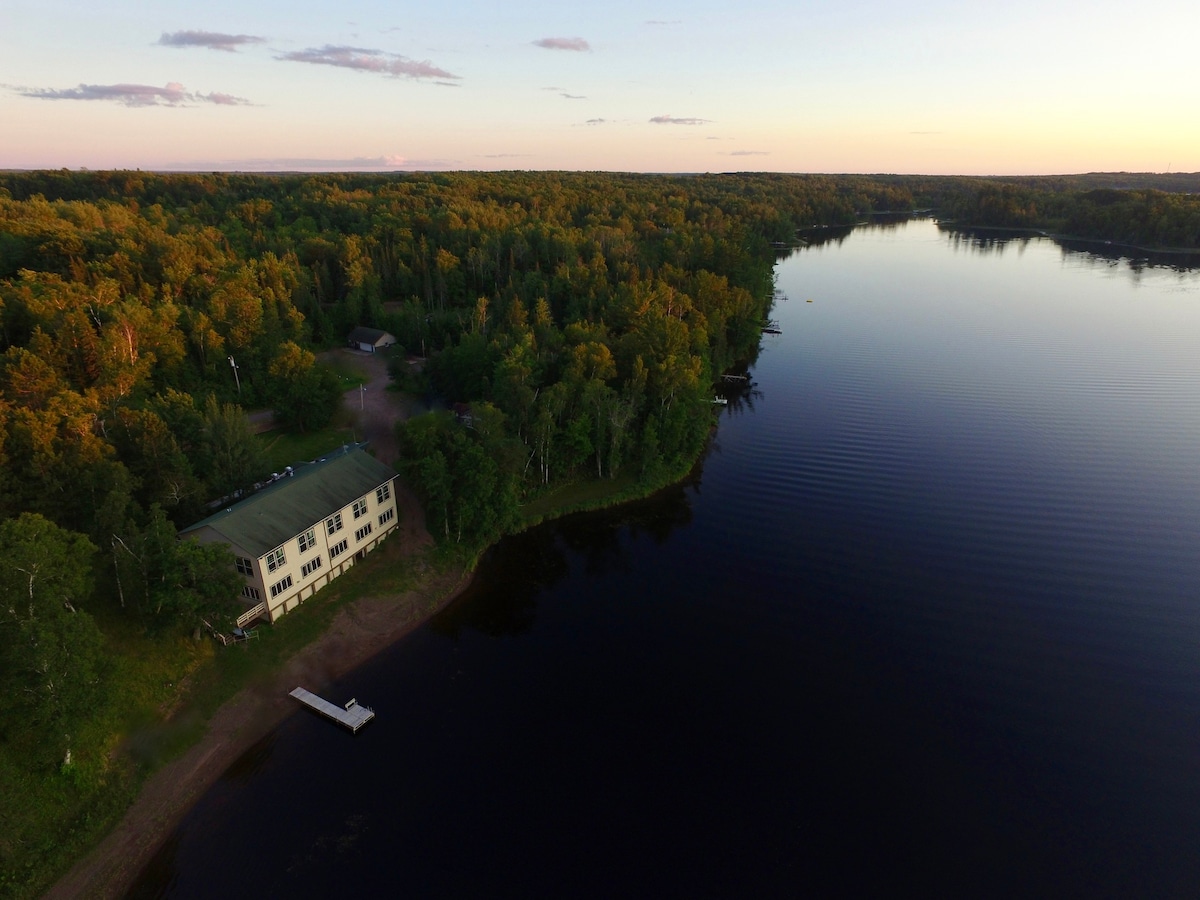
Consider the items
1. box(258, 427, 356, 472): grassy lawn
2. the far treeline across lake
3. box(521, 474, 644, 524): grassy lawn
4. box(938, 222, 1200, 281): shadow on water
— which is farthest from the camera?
box(938, 222, 1200, 281): shadow on water

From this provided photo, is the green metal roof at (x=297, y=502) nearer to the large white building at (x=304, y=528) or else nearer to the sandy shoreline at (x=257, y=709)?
the large white building at (x=304, y=528)

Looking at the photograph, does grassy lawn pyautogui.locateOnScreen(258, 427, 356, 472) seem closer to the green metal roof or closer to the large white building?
the green metal roof

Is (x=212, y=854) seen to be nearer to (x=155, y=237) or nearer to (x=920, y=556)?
(x=920, y=556)

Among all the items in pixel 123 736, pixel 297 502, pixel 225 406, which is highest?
pixel 225 406

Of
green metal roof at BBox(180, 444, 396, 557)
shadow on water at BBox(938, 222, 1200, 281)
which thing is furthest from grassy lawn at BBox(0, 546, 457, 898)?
shadow on water at BBox(938, 222, 1200, 281)

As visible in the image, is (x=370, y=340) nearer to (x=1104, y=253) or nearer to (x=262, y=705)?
(x=262, y=705)

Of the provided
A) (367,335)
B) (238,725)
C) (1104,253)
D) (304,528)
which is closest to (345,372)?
(367,335)
